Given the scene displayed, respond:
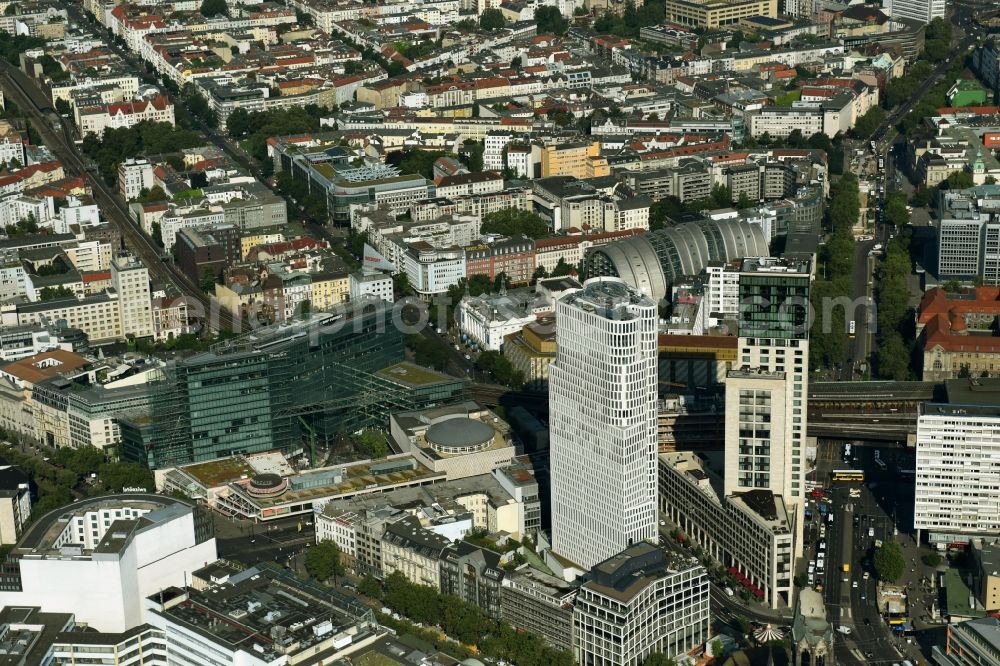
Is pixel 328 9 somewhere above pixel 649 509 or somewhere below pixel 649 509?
above

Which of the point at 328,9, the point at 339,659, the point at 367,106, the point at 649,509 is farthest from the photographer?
the point at 328,9

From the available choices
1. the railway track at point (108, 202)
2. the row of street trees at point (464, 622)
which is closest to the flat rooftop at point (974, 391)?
the row of street trees at point (464, 622)

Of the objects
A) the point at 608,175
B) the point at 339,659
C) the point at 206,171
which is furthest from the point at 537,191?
the point at 339,659

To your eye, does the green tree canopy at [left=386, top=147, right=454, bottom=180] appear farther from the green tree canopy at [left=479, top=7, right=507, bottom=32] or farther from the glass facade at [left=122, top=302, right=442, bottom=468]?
the green tree canopy at [left=479, top=7, right=507, bottom=32]

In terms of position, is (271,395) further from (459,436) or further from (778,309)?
(778,309)

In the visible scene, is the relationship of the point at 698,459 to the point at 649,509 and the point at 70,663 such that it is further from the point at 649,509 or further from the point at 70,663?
the point at 70,663

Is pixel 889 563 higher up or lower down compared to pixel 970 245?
lower down

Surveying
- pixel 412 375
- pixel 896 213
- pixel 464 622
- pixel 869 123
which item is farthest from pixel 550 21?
pixel 464 622

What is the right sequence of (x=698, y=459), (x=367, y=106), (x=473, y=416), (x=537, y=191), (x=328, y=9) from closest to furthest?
(x=698, y=459), (x=473, y=416), (x=537, y=191), (x=367, y=106), (x=328, y=9)
